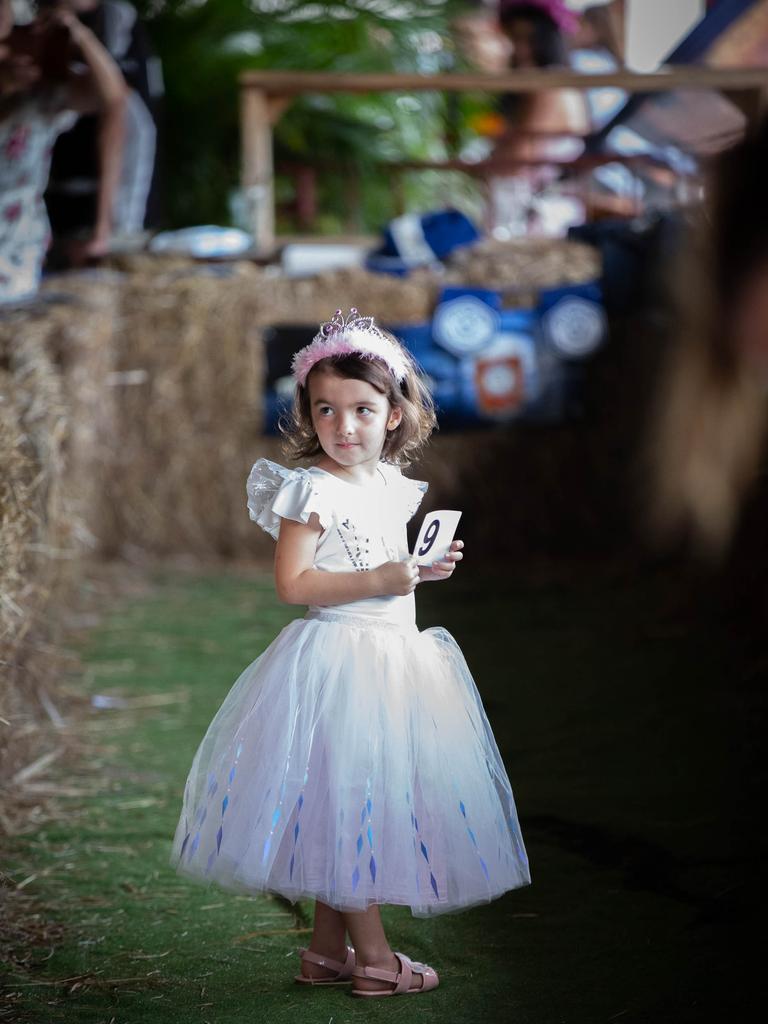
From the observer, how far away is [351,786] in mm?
1937

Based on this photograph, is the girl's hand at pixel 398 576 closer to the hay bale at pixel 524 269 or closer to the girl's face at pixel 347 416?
the girl's face at pixel 347 416

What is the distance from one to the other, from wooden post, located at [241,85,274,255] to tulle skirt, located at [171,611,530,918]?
4.51 m

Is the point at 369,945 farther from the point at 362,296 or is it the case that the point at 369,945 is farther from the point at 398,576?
the point at 362,296

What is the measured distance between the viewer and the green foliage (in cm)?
777

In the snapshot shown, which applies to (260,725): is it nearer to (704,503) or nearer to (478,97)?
(704,503)

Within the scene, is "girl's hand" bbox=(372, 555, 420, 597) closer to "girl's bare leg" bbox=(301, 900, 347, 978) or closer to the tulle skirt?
the tulle skirt

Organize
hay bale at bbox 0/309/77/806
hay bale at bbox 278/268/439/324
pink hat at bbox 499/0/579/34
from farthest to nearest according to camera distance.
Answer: pink hat at bbox 499/0/579/34
hay bale at bbox 278/268/439/324
hay bale at bbox 0/309/77/806

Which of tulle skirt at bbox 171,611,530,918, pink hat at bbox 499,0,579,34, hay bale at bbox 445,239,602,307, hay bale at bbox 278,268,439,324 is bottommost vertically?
tulle skirt at bbox 171,611,530,918

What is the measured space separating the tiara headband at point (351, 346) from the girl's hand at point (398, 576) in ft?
1.03

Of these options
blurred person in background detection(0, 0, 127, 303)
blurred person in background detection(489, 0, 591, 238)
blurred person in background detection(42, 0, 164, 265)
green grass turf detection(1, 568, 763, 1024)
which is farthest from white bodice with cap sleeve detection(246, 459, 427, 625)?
blurred person in background detection(489, 0, 591, 238)

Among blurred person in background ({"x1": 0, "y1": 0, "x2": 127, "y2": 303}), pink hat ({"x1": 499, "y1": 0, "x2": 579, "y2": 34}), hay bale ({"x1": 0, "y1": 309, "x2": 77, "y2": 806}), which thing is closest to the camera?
hay bale ({"x1": 0, "y1": 309, "x2": 77, "y2": 806})

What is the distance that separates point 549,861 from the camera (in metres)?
2.58

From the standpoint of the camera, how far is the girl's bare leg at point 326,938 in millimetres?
2055

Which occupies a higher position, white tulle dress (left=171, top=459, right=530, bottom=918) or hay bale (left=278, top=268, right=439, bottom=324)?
hay bale (left=278, top=268, right=439, bottom=324)
